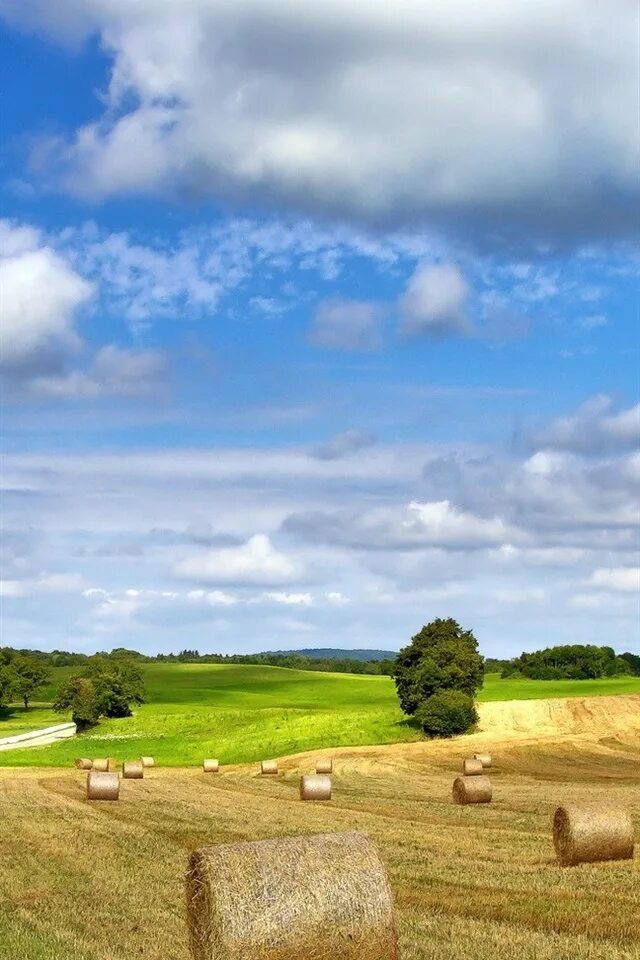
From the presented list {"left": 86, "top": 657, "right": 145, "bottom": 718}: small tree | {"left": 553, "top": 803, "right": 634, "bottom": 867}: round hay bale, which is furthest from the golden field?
{"left": 86, "top": 657, "right": 145, "bottom": 718}: small tree

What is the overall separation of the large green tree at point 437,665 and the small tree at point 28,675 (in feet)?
219

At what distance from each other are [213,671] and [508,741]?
10824 centimetres

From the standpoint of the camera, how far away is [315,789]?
113 ft

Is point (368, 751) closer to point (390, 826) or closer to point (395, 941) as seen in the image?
point (390, 826)

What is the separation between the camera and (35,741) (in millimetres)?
92625

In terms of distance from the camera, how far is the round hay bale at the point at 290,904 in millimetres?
10758

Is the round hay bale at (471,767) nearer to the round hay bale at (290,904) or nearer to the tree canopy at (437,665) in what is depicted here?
the tree canopy at (437,665)

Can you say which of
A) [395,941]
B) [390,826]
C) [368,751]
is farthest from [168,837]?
[368,751]

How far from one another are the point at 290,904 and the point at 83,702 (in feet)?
312

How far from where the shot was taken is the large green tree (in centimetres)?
7350

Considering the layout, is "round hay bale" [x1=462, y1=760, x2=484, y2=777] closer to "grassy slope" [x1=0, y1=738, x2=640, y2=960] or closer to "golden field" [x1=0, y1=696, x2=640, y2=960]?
"golden field" [x1=0, y1=696, x2=640, y2=960]

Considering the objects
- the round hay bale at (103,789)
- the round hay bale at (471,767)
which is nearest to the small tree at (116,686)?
the round hay bale at (471,767)

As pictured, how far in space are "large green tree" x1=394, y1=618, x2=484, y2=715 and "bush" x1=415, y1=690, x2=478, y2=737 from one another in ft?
6.98

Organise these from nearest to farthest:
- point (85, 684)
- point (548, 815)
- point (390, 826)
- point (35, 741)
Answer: point (390, 826) < point (548, 815) < point (35, 741) < point (85, 684)
